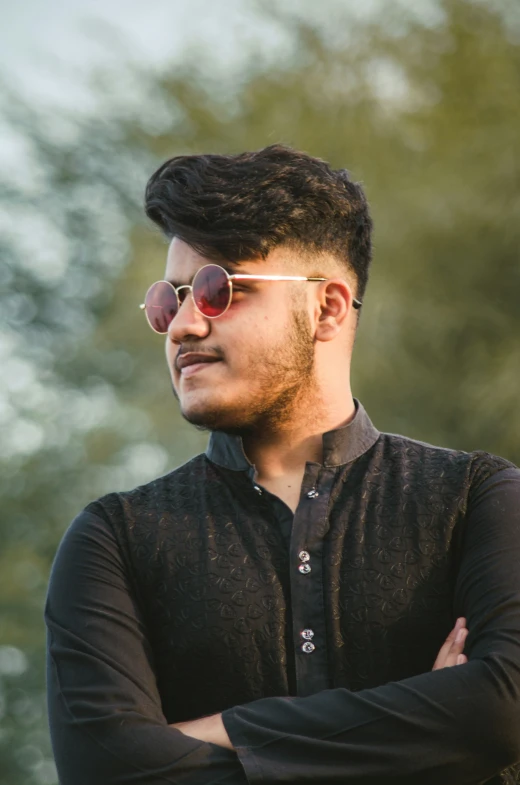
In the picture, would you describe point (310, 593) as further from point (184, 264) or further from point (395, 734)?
point (184, 264)

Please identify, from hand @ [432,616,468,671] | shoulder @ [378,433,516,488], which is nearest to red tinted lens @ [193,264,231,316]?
shoulder @ [378,433,516,488]

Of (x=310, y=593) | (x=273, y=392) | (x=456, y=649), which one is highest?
(x=273, y=392)

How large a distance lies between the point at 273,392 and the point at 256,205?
405 millimetres

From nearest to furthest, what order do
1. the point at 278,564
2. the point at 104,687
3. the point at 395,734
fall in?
the point at 395,734, the point at 104,687, the point at 278,564

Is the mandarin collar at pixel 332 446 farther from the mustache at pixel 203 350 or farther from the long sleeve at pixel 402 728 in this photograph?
the long sleeve at pixel 402 728

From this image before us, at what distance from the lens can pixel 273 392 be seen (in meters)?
2.56

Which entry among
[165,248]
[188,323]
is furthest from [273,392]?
[165,248]

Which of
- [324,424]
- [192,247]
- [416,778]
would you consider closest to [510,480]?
[324,424]

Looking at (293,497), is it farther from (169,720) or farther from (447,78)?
(447,78)

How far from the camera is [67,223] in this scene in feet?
50.3

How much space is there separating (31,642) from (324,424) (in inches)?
436

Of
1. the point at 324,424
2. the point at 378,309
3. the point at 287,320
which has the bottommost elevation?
the point at 324,424

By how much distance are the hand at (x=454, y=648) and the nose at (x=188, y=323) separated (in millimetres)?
775

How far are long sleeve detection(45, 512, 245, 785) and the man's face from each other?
1.10 feet
